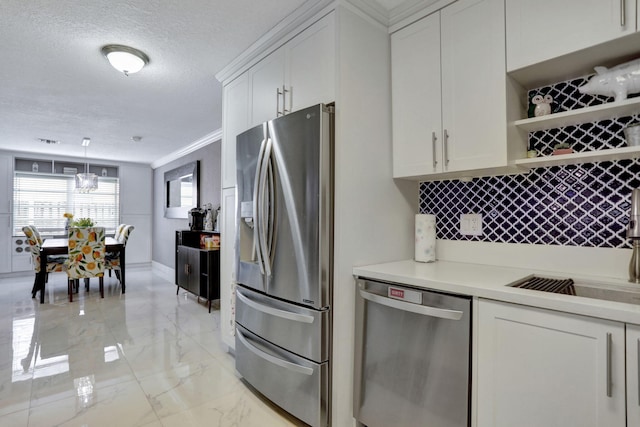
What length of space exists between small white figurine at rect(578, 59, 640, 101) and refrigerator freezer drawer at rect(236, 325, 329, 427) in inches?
71.4

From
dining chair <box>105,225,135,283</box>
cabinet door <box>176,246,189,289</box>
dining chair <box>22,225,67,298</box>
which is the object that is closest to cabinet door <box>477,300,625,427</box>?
cabinet door <box>176,246,189,289</box>

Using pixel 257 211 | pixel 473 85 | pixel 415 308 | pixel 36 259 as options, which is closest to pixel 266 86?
pixel 257 211

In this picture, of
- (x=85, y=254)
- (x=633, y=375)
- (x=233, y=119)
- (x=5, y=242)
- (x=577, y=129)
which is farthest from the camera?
(x=5, y=242)

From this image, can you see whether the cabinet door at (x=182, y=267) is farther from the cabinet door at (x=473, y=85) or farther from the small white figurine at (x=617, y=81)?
the small white figurine at (x=617, y=81)

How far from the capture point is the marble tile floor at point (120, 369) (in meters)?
1.94

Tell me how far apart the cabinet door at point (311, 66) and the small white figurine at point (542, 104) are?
104 cm

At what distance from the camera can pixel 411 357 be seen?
1489 millimetres

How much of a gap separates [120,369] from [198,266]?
71.3 inches

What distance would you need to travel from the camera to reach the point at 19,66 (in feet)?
8.67

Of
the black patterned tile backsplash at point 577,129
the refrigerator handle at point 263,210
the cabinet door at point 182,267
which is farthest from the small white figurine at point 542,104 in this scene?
the cabinet door at point 182,267

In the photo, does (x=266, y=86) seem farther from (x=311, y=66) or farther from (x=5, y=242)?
(x=5, y=242)

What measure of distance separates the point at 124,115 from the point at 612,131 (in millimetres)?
4509

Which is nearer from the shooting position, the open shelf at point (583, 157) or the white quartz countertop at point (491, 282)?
the white quartz countertop at point (491, 282)

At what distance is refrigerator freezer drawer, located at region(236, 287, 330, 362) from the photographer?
172cm
